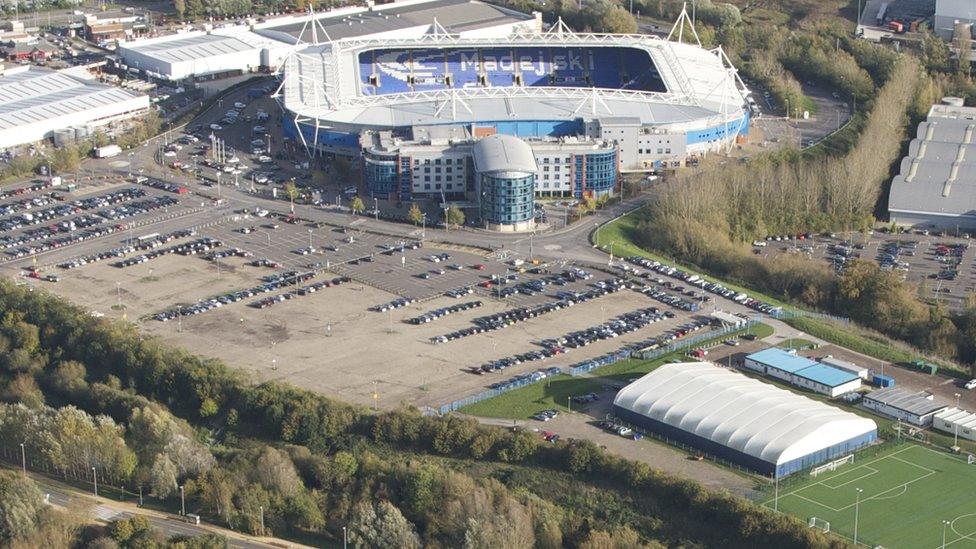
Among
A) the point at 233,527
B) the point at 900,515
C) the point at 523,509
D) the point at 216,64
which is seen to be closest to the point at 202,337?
the point at 233,527

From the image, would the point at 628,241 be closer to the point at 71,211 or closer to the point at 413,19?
the point at 71,211

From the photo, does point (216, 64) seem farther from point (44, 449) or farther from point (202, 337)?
point (44, 449)

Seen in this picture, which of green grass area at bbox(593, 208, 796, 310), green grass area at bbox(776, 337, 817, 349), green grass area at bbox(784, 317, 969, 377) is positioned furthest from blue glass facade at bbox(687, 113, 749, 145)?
green grass area at bbox(776, 337, 817, 349)

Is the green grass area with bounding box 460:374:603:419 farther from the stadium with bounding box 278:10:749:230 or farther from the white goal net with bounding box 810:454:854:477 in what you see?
the stadium with bounding box 278:10:749:230

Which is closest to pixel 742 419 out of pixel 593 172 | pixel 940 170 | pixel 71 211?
pixel 593 172

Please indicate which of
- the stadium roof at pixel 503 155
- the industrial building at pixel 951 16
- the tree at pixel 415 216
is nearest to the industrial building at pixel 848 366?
the stadium roof at pixel 503 155

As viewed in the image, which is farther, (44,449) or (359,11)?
(359,11)
